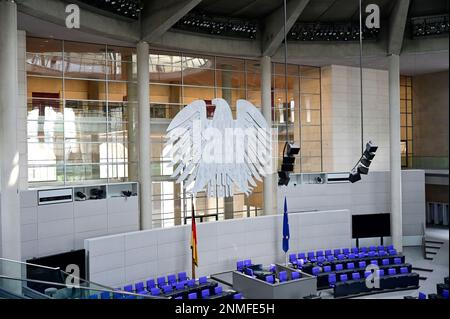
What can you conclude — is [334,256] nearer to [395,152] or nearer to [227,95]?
[395,152]

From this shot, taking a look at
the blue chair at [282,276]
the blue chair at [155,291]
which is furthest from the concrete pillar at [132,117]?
the blue chair at [282,276]

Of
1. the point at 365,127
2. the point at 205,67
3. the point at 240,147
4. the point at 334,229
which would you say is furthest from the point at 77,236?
the point at 365,127

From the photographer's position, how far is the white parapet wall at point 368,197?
1987 centimetres

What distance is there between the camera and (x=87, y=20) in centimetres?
1403

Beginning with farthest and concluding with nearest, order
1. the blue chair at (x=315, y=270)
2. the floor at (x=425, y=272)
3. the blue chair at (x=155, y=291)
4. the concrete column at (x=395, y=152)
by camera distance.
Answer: the concrete column at (x=395, y=152) < the blue chair at (x=315, y=270) < the floor at (x=425, y=272) < the blue chair at (x=155, y=291)

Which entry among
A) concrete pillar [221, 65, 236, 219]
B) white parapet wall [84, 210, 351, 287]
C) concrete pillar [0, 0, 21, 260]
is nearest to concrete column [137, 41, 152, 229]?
white parapet wall [84, 210, 351, 287]

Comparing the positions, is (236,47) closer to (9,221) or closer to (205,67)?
(205,67)

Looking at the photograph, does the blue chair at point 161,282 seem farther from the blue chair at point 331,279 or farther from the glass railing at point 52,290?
the glass railing at point 52,290

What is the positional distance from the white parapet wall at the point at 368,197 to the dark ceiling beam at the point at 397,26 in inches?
221

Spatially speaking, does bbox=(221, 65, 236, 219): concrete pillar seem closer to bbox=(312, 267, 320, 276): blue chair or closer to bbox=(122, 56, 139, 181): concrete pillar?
bbox=(122, 56, 139, 181): concrete pillar

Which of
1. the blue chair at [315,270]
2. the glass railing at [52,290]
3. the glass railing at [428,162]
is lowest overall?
the blue chair at [315,270]

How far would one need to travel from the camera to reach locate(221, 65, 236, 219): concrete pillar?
65.3ft

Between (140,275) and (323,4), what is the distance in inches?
491

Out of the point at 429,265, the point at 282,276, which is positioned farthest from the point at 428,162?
the point at 282,276
